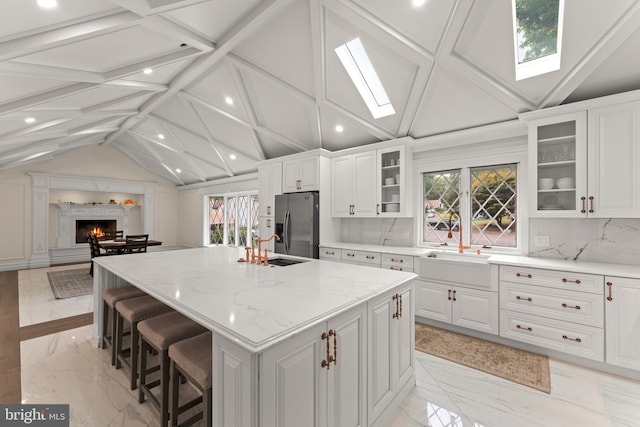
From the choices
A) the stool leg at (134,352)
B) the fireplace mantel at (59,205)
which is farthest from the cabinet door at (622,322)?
the fireplace mantel at (59,205)

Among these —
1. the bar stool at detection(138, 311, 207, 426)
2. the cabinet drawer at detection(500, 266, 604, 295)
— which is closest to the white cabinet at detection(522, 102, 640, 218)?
the cabinet drawer at detection(500, 266, 604, 295)

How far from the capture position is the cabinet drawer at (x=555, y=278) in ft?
7.78

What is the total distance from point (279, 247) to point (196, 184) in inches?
215

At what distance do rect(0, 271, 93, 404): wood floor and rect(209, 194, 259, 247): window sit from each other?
388 cm

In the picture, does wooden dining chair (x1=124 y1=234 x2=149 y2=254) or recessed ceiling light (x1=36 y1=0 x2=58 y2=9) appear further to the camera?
wooden dining chair (x1=124 y1=234 x2=149 y2=254)

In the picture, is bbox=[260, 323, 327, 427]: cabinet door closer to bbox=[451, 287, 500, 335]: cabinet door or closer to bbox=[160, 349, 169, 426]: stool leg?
bbox=[160, 349, 169, 426]: stool leg

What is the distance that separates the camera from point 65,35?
6.35ft

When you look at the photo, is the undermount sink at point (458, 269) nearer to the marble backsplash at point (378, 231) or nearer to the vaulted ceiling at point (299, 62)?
the marble backsplash at point (378, 231)

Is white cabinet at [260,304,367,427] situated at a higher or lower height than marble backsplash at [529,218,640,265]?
lower

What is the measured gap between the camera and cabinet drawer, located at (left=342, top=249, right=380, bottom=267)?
3750 mm

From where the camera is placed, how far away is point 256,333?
1.07 m

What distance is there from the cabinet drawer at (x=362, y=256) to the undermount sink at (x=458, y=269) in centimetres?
59

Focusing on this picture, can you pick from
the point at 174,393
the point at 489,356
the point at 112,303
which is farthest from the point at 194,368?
the point at 489,356

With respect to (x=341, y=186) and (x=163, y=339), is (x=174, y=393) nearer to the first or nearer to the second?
(x=163, y=339)
